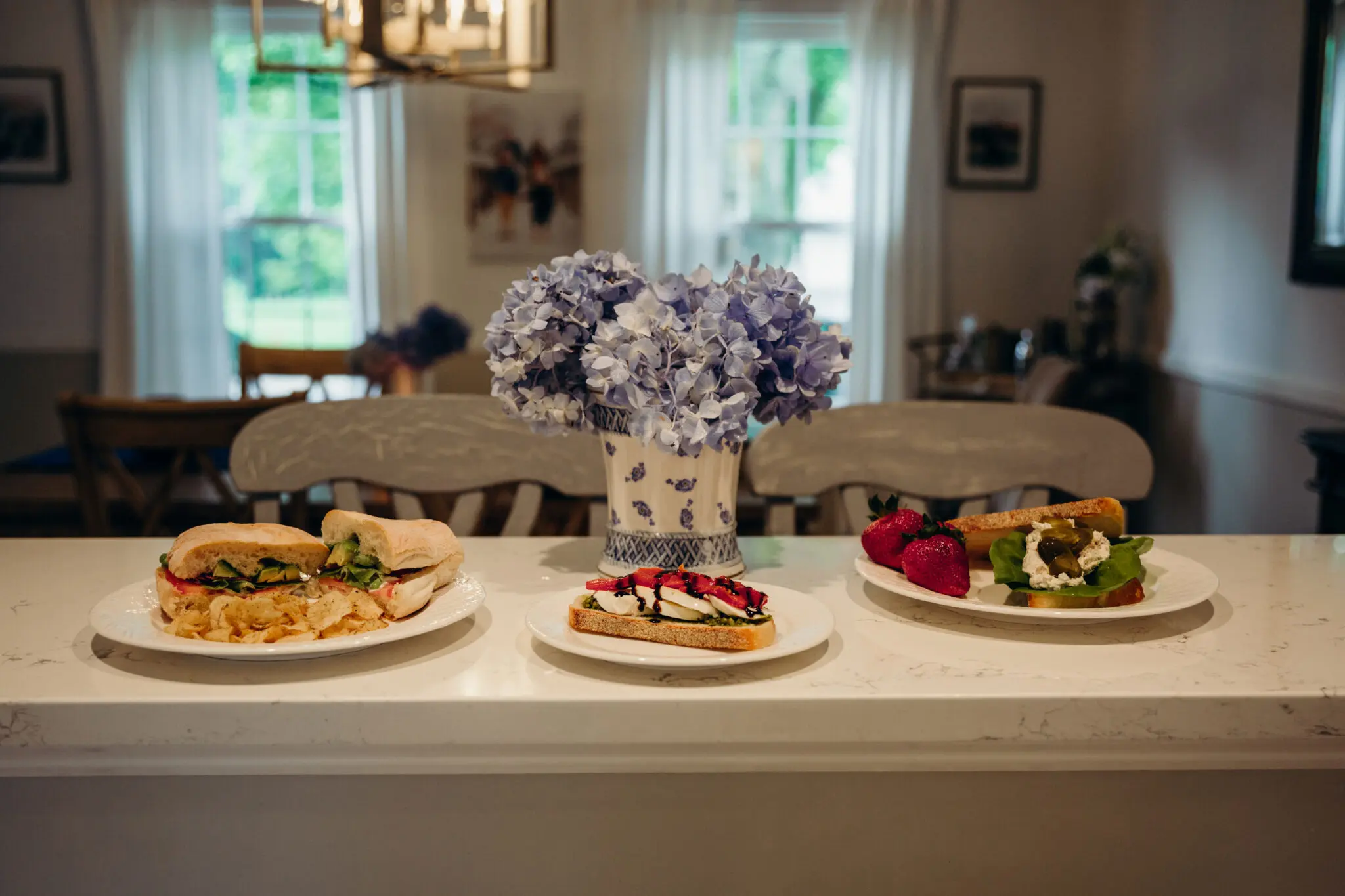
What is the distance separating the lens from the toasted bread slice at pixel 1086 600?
3.43 ft

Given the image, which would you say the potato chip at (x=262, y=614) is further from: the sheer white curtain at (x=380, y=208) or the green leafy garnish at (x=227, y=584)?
the sheer white curtain at (x=380, y=208)

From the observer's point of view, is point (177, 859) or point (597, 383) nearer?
point (177, 859)

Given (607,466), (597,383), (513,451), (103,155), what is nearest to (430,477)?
(513,451)

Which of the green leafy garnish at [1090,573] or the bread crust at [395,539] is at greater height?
the bread crust at [395,539]

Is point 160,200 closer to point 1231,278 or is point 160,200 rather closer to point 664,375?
point 1231,278

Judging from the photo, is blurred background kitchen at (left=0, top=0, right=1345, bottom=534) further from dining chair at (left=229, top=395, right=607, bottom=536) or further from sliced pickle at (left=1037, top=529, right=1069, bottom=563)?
sliced pickle at (left=1037, top=529, right=1069, bottom=563)

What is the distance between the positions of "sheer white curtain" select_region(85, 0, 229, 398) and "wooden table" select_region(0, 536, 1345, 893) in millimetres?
4954

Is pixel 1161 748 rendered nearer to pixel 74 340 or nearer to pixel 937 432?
pixel 937 432

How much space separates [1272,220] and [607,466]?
3.35 m

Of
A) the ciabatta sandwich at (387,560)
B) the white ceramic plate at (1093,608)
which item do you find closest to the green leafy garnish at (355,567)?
the ciabatta sandwich at (387,560)

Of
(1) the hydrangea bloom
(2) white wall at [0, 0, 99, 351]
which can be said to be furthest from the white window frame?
(1) the hydrangea bloom

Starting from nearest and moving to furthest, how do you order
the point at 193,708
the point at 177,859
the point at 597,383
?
the point at 193,708, the point at 177,859, the point at 597,383

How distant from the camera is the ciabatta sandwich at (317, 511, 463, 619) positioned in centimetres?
100

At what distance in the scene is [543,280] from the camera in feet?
3.75
